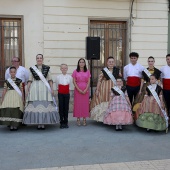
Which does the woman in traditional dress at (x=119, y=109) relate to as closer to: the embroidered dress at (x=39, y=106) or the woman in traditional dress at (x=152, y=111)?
the woman in traditional dress at (x=152, y=111)

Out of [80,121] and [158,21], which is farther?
[158,21]

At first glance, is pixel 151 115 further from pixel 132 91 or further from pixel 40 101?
pixel 40 101

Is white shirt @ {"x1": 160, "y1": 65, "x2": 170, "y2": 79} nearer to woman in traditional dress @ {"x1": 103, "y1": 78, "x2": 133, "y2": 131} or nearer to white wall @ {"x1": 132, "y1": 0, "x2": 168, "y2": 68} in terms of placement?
woman in traditional dress @ {"x1": 103, "y1": 78, "x2": 133, "y2": 131}

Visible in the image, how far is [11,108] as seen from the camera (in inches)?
240

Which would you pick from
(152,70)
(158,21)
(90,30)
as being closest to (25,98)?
(152,70)

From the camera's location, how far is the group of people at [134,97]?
20.1 ft

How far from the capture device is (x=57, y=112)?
633 centimetres

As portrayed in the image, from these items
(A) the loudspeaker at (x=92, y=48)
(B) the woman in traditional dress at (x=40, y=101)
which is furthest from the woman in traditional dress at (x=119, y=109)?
(A) the loudspeaker at (x=92, y=48)

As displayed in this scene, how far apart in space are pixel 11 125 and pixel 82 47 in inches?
159

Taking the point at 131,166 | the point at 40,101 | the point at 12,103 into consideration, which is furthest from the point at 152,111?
the point at 12,103

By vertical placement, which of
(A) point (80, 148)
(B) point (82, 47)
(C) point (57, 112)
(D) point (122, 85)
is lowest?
(A) point (80, 148)

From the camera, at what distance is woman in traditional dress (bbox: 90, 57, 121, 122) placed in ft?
21.8

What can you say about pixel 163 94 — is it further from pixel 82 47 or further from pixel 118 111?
pixel 82 47

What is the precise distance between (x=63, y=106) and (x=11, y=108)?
3.77 ft
